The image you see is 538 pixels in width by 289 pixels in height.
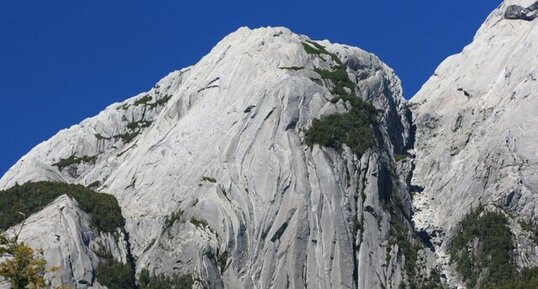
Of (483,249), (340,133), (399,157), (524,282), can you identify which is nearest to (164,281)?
(340,133)

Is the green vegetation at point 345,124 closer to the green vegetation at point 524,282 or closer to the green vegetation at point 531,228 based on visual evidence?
the green vegetation at point 531,228

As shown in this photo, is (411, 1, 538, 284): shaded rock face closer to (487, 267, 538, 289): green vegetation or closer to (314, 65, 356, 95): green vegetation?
(487, 267, 538, 289): green vegetation

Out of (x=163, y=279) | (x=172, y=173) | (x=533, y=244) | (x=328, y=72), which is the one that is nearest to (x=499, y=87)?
(x=328, y=72)

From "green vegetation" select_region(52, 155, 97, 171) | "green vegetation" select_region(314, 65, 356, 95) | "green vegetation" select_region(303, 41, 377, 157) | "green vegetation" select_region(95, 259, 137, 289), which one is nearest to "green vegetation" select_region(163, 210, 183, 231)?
"green vegetation" select_region(95, 259, 137, 289)

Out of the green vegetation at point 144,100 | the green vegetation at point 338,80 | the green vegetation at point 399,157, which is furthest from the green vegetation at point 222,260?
the green vegetation at point 144,100

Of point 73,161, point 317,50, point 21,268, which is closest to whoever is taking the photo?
point 21,268

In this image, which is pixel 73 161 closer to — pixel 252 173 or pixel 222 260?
pixel 252 173
